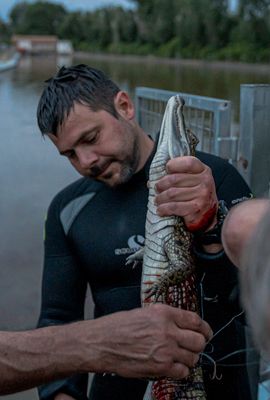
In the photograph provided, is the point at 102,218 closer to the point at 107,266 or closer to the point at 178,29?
the point at 107,266

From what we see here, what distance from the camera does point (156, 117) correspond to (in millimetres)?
3742

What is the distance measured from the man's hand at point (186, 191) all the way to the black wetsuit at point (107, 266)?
1.38 feet

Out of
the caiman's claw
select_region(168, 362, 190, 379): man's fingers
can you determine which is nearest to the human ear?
the caiman's claw

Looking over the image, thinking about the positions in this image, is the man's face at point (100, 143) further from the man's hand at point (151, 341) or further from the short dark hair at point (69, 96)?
the man's hand at point (151, 341)

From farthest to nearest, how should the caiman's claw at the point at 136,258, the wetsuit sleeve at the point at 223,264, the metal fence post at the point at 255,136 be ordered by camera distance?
the metal fence post at the point at 255,136 < the caiman's claw at the point at 136,258 < the wetsuit sleeve at the point at 223,264

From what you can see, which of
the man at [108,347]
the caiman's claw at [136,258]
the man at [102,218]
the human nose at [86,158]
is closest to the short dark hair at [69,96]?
the man at [102,218]

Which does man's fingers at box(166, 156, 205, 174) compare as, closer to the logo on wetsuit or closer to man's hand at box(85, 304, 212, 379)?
man's hand at box(85, 304, 212, 379)

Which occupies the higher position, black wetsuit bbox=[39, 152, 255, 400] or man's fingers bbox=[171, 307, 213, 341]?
man's fingers bbox=[171, 307, 213, 341]

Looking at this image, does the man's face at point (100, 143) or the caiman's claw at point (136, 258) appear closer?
the caiman's claw at point (136, 258)

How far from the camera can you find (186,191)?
1871mm

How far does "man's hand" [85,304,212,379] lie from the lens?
1643 mm

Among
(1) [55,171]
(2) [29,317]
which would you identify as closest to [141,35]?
(1) [55,171]

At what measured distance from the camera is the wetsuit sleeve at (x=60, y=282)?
2.48 m

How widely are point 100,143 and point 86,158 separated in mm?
76
